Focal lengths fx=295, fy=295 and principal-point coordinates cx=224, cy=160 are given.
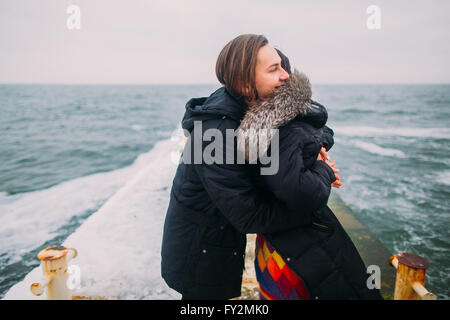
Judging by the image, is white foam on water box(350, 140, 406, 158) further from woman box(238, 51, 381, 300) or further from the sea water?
woman box(238, 51, 381, 300)

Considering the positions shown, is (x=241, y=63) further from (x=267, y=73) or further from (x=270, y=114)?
(x=270, y=114)

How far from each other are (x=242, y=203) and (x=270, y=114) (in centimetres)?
44

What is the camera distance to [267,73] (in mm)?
1544

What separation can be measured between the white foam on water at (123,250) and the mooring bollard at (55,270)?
109 cm

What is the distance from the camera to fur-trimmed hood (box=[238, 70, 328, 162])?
53.7 inches

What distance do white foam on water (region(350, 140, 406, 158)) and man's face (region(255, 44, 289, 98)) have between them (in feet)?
49.3

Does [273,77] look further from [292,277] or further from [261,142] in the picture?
[292,277]

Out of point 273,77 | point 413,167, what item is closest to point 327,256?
point 273,77

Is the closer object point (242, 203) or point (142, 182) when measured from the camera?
point (242, 203)

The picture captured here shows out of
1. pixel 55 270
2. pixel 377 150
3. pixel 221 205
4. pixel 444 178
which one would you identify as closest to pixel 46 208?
pixel 55 270

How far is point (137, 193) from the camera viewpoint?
6594 millimetres

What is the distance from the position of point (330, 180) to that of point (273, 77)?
0.61 meters

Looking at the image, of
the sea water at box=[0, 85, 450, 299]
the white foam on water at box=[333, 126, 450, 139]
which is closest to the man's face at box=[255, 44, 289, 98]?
the sea water at box=[0, 85, 450, 299]
